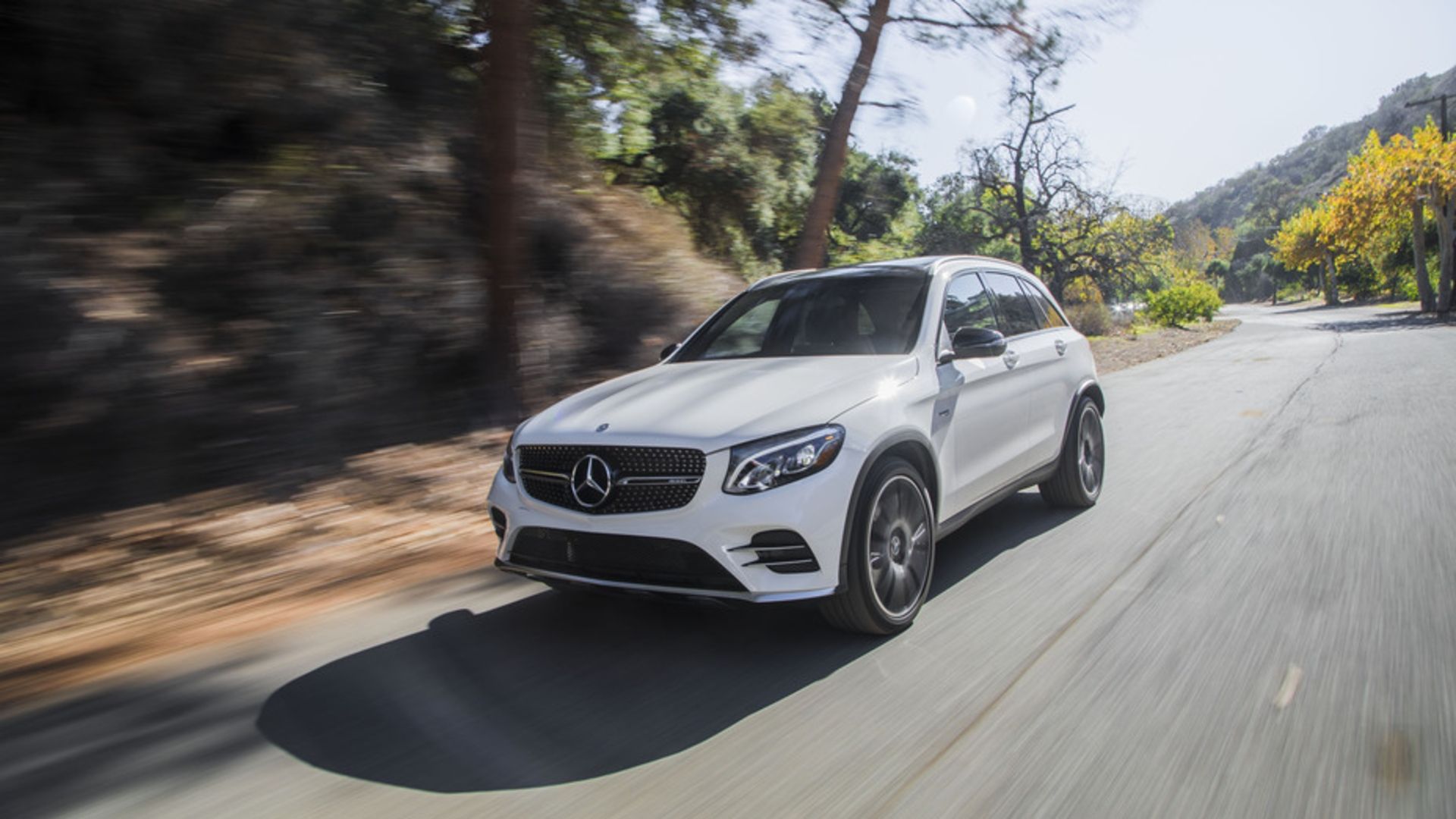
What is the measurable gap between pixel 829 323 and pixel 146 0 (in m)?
4.97

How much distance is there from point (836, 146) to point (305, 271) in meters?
7.08

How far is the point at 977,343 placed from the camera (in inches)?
185

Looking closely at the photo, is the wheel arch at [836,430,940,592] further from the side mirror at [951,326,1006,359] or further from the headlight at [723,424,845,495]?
the side mirror at [951,326,1006,359]

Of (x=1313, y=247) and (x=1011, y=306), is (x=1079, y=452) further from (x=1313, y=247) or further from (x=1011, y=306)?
(x=1313, y=247)

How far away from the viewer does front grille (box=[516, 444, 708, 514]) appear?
3.61 meters

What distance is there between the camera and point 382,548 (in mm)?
5996

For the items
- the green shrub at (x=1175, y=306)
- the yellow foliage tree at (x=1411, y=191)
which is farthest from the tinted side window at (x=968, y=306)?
the yellow foliage tree at (x=1411, y=191)

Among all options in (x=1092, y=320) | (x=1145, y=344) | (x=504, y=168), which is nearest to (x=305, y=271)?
(x=504, y=168)

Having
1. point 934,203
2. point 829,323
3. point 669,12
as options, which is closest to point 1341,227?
point 934,203

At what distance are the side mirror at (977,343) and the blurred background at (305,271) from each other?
2.90 metres

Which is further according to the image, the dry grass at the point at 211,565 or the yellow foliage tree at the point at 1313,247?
the yellow foliage tree at the point at 1313,247

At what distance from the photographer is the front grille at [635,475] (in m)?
3.61

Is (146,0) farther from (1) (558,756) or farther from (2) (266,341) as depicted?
(1) (558,756)

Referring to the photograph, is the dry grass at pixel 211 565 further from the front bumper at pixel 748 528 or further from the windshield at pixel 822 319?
the front bumper at pixel 748 528
